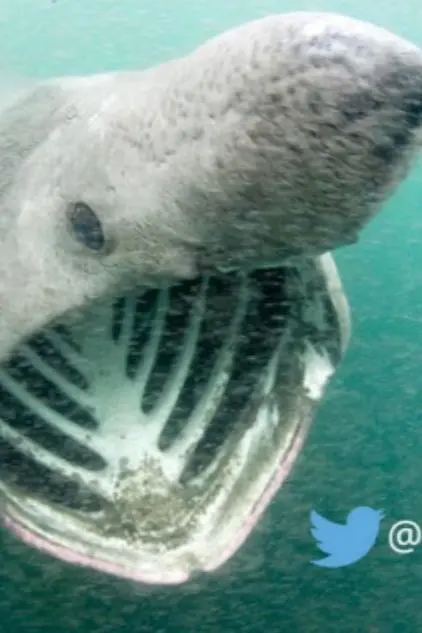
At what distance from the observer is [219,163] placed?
1.01m

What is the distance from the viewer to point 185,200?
1088mm

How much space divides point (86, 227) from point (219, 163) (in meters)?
0.29

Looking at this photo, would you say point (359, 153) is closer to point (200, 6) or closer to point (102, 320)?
point (102, 320)

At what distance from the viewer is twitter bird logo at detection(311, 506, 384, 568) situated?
3.44 meters

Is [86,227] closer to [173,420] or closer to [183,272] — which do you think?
[183,272]

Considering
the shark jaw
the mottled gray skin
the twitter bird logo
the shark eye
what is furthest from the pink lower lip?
the twitter bird logo

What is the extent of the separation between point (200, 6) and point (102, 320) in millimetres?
3157

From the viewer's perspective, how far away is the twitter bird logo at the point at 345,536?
136 inches

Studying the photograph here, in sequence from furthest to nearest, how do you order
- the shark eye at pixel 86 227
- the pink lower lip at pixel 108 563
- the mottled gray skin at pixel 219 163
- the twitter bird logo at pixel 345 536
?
the twitter bird logo at pixel 345 536 → the pink lower lip at pixel 108 563 → the shark eye at pixel 86 227 → the mottled gray skin at pixel 219 163

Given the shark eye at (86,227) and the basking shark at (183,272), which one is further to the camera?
the shark eye at (86,227)

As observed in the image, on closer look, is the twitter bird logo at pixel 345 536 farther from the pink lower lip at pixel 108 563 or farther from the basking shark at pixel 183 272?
the pink lower lip at pixel 108 563

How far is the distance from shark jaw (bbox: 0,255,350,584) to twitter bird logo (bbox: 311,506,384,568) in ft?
5.02

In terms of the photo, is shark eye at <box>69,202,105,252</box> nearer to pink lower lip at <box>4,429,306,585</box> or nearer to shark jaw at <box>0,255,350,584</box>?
shark jaw at <box>0,255,350,584</box>

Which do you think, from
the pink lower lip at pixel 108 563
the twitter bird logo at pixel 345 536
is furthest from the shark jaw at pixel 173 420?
the twitter bird logo at pixel 345 536
